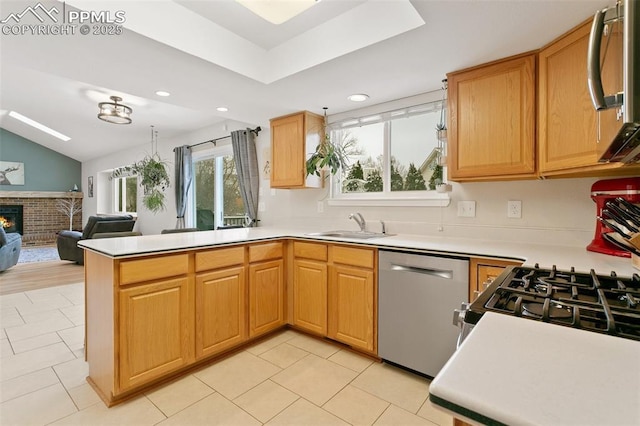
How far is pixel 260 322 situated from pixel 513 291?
2.09m

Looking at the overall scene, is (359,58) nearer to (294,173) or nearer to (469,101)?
(469,101)

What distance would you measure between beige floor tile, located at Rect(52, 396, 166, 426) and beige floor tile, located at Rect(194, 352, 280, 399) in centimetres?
36

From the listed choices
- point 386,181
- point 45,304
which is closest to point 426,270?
point 386,181

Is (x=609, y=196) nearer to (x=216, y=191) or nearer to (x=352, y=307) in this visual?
(x=352, y=307)

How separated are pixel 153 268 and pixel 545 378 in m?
1.98

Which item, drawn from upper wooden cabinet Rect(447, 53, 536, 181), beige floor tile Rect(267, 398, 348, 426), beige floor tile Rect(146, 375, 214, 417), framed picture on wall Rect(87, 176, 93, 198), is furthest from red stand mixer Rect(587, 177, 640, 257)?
framed picture on wall Rect(87, 176, 93, 198)

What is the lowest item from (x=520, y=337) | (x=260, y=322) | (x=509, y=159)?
(x=260, y=322)

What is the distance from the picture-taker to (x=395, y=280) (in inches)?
85.2

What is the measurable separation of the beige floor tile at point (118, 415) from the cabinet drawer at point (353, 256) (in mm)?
1469

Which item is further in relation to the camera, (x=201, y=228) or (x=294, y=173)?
(x=201, y=228)

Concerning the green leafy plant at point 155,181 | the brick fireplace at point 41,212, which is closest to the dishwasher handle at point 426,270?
the green leafy plant at point 155,181

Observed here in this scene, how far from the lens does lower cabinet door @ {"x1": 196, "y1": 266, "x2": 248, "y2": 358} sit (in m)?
2.19

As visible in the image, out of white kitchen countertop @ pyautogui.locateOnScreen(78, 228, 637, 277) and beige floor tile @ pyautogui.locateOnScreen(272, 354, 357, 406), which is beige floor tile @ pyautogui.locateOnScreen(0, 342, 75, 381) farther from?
beige floor tile @ pyautogui.locateOnScreen(272, 354, 357, 406)

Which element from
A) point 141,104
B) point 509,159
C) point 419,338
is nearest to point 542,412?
point 419,338
